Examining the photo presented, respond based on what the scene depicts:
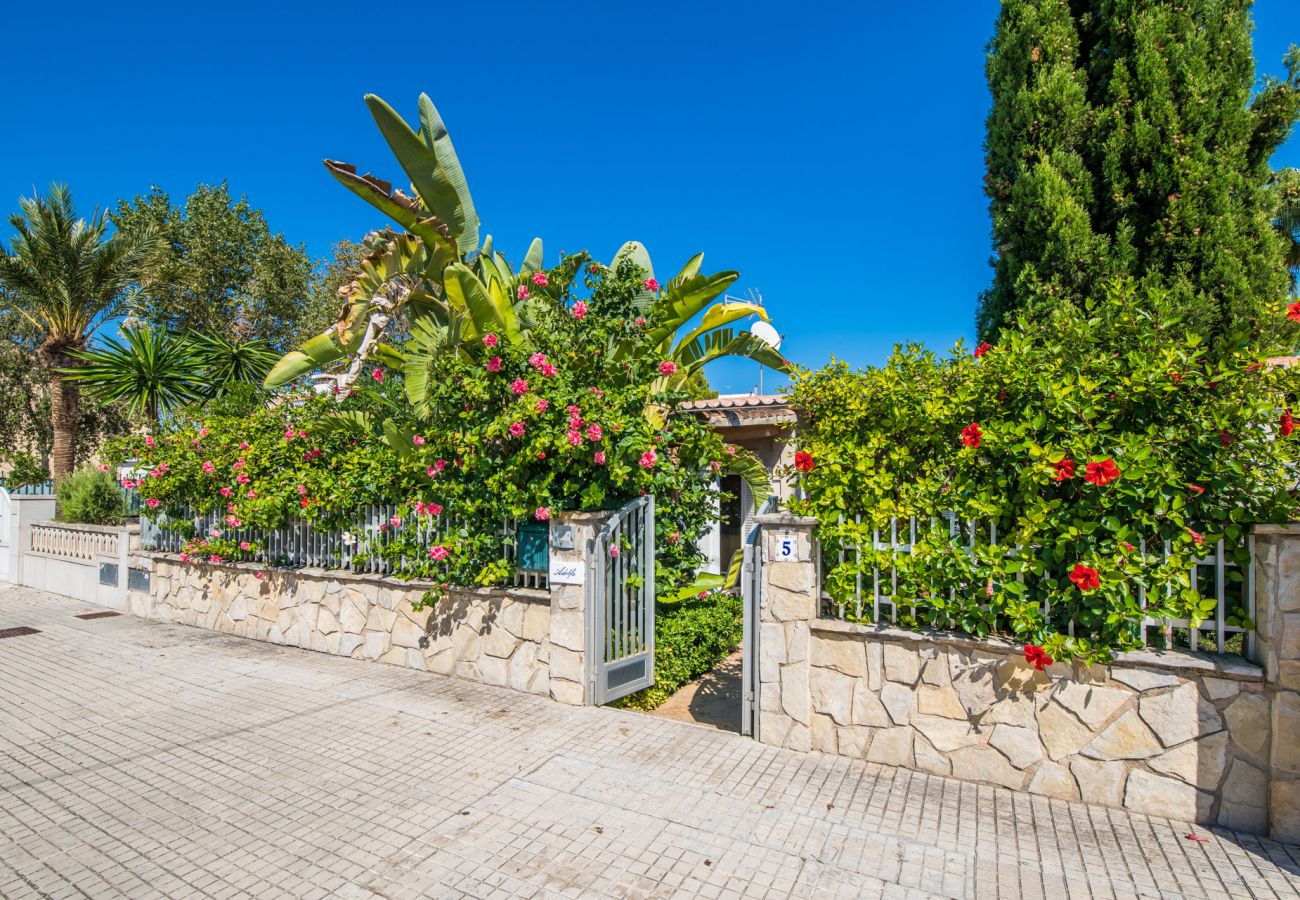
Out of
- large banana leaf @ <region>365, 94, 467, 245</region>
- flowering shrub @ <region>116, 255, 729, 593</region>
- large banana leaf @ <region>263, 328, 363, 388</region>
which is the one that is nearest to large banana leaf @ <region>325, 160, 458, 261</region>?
large banana leaf @ <region>365, 94, 467, 245</region>

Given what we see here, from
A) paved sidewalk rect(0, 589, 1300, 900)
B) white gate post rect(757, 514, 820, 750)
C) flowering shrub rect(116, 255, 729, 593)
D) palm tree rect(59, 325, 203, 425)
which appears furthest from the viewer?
palm tree rect(59, 325, 203, 425)

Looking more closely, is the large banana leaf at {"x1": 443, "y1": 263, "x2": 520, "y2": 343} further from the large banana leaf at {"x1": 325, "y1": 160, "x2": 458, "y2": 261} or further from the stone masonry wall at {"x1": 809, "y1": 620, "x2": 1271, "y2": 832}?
the stone masonry wall at {"x1": 809, "y1": 620, "x2": 1271, "y2": 832}

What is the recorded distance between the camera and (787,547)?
17.2 feet

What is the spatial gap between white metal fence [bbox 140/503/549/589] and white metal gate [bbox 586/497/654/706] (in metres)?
0.75

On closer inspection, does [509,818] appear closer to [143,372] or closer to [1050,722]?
[1050,722]

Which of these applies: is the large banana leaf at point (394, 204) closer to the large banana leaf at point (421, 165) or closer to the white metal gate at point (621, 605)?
the large banana leaf at point (421, 165)

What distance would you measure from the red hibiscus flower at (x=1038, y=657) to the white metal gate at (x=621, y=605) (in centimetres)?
Answer: 322

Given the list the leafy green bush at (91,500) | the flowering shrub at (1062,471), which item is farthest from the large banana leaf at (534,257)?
the leafy green bush at (91,500)

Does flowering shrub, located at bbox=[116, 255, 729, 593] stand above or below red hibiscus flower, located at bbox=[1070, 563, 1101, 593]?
above

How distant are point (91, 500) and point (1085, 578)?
15.5 metres

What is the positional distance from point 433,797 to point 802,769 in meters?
2.53

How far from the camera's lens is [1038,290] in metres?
9.18

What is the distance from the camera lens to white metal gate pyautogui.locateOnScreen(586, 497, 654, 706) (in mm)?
6238

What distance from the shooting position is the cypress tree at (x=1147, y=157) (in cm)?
858
